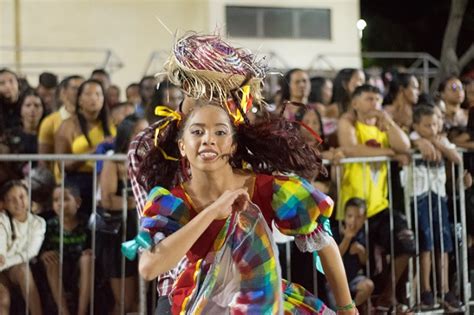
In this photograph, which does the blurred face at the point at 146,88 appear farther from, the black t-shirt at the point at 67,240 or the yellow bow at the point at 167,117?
the yellow bow at the point at 167,117

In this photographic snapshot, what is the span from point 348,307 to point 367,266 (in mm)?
2210

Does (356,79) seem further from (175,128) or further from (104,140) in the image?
(175,128)

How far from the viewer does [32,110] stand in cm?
572

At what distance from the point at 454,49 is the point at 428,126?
734cm

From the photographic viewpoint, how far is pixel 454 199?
5.13 meters

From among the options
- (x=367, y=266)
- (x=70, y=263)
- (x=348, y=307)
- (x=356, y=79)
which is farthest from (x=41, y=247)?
(x=356, y=79)

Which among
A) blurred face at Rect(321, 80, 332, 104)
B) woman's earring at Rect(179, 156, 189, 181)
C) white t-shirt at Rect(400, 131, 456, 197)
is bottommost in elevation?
white t-shirt at Rect(400, 131, 456, 197)

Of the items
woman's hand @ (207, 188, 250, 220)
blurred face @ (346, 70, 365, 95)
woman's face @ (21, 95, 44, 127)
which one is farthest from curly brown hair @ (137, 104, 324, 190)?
blurred face @ (346, 70, 365, 95)

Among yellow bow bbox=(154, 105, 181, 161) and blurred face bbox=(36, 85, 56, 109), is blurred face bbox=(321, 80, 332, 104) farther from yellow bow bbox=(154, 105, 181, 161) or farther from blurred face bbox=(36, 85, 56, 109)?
yellow bow bbox=(154, 105, 181, 161)

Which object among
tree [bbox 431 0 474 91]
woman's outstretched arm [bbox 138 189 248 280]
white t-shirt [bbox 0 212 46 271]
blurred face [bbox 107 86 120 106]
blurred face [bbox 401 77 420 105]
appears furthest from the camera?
tree [bbox 431 0 474 91]

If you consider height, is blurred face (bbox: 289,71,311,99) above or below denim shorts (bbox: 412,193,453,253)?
above

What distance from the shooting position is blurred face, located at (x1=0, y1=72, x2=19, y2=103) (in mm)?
5742

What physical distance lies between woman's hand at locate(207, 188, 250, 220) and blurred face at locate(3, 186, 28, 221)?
2.40 m

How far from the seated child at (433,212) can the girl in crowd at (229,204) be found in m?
2.32
